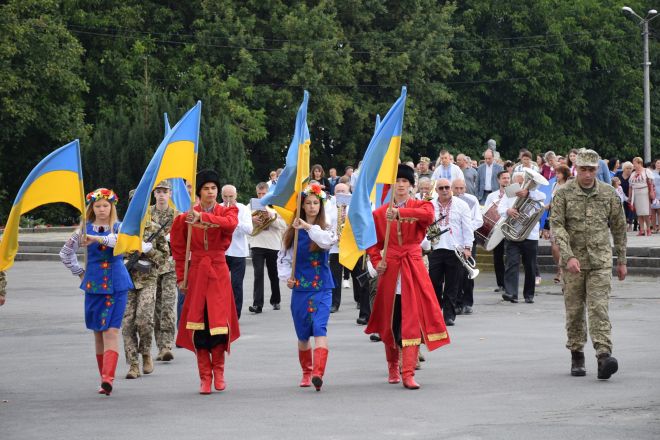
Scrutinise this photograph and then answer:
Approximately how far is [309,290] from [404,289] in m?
0.83

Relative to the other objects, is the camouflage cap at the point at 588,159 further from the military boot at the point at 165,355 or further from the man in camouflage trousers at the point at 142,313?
the military boot at the point at 165,355

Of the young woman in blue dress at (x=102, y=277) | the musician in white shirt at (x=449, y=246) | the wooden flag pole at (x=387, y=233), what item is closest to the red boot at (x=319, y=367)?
the wooden flag pole at (x=387, y=233)

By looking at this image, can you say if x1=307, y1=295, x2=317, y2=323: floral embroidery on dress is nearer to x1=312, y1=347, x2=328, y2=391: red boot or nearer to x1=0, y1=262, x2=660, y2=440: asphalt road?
x1=312, y1=347, x2=328, y2=391: red boot

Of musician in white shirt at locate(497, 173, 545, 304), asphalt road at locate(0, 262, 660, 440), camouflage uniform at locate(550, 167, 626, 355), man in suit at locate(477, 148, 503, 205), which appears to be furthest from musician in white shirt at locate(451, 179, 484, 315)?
man in suit at locate(477, 148, 503, 205)

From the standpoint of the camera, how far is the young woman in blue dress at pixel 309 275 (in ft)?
37.1

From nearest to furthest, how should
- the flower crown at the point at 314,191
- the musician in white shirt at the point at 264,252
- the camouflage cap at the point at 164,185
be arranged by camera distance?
the flower crown at the point at 314,191 < the camouflage cap at the point at 164,185 < the musician in white shirt at the point at 264,252

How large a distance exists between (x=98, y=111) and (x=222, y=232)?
40.3 meters

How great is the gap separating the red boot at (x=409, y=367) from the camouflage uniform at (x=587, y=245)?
1.49 m

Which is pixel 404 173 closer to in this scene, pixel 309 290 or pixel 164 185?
pixel 309 290

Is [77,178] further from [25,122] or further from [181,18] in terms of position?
[181,18]

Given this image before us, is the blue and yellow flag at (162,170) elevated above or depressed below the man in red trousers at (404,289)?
above

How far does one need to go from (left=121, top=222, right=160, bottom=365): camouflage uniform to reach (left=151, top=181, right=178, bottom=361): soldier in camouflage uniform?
447 millimetres

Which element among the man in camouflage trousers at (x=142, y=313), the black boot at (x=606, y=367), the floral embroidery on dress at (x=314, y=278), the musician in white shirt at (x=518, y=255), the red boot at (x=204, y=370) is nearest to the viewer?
the red boot at (x=204, y=370)

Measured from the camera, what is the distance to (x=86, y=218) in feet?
37.3
